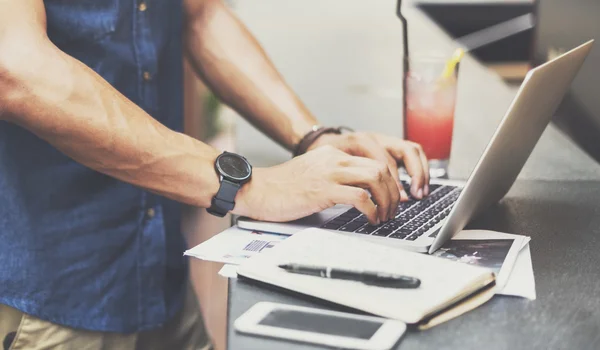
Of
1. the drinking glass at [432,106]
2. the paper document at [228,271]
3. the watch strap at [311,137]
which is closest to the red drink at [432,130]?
the drinking glass at [432,106]

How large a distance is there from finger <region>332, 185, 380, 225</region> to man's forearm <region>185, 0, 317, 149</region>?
43cm

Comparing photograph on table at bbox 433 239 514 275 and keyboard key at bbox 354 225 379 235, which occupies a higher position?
keyboard key at bbox 354 225 379 235

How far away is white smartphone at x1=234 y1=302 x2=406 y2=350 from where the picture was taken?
2.54 feet

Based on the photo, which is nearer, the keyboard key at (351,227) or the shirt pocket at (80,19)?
the keyboard key at (351,227)

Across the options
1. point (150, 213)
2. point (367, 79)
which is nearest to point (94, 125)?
point (150, 213)

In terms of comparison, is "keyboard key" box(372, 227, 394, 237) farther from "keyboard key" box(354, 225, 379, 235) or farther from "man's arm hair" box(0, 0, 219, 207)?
"man's arm hair" box(0, 0, 219, 207)

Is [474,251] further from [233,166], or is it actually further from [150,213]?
[150,213]

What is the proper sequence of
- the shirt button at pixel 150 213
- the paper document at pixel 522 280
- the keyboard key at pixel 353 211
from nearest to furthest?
the paper document at pixel 522 280
the keyboard key at pixel 353 211
the shirt button at pixel 150 213

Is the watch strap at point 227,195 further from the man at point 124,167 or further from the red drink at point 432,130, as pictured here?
the red drink at point 432,130

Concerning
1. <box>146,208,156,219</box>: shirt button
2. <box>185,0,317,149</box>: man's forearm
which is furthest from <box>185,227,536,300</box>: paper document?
<box>185,0,317,149</box>: man's forearm

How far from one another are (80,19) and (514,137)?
0.65 m

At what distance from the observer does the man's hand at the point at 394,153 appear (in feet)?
4.18

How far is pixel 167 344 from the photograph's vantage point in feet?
4.77

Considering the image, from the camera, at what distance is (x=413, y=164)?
1.29 m
